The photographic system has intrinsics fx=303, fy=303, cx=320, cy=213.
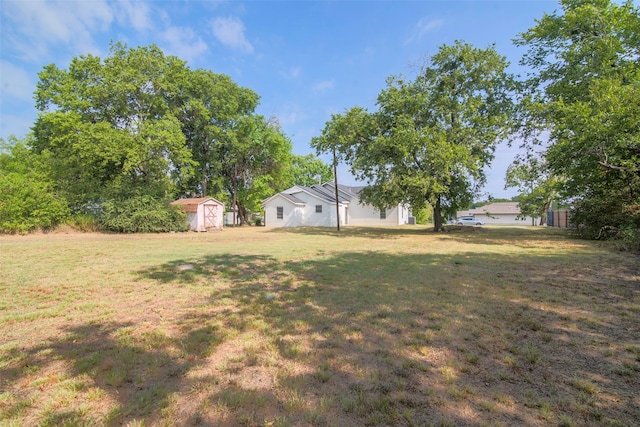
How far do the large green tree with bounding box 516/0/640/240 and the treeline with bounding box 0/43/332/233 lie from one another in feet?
72.6

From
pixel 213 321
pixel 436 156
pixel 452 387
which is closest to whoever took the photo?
pixel 452 387

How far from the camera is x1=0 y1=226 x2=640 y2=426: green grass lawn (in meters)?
2.11

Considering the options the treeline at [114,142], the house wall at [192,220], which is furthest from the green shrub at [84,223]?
the house wall at [192,220]

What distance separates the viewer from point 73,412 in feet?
6.89

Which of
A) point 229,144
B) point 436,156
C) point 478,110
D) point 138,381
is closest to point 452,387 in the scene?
point 138,381

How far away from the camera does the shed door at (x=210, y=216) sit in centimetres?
2375

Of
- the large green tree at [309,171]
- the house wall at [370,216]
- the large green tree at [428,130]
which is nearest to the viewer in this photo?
the large green tree at [428,130]

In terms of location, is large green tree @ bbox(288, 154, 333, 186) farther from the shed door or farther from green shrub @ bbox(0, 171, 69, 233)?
green shrub @ bbox(0, 171, 69, 233)

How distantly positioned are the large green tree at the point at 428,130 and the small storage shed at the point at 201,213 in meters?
10.0

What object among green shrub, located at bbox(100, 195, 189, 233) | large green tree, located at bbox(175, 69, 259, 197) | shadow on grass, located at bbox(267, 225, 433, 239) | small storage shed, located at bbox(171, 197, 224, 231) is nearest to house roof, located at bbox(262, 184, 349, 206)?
large green tree, located at bbox(175, 69, 259, 197)

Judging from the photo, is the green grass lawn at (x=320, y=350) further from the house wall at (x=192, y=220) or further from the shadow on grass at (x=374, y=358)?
the house wall at (x=192, y=220)

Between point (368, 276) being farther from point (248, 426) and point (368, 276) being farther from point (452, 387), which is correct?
point (248, 426)

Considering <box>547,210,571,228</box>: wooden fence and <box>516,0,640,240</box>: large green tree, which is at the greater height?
<box>516,0,640,240</box>: large green tree

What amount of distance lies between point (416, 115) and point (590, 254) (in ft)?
41.0
